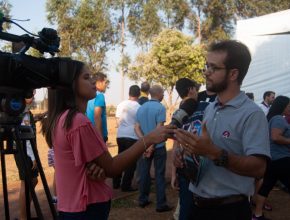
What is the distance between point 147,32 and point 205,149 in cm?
3029

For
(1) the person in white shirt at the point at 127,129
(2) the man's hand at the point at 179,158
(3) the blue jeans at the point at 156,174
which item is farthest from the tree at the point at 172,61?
(2) the man's hand at the point at 179,158

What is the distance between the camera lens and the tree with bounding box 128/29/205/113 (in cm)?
2336

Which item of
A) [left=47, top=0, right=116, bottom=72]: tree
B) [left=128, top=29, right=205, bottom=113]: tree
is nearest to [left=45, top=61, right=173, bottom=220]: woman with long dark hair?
[left=128, top=29, right=205, bottom=113]: tree

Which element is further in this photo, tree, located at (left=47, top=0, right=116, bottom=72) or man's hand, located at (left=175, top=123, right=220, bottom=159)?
tree, located at (left=47, top=0, right=116, bottom=72)

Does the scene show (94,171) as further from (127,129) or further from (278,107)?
(127,129)

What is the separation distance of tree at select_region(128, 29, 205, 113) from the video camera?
2070 centimetres

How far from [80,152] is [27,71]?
1.74ft

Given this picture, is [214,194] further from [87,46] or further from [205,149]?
[87,46]

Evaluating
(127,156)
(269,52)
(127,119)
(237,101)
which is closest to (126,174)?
(127,119)

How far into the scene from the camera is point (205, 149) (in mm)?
2127

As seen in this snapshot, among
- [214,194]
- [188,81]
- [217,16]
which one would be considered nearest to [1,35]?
[214,194]

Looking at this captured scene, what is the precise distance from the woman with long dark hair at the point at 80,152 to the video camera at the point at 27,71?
0.40ft

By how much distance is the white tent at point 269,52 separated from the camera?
374 inches

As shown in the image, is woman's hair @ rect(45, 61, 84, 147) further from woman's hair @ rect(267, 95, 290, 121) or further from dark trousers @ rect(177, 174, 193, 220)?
woman's hair @ rect(267, 95, 290, 121)
